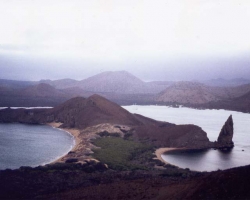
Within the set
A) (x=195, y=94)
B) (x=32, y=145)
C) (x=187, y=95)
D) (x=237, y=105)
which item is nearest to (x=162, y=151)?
(x=32, y=145)

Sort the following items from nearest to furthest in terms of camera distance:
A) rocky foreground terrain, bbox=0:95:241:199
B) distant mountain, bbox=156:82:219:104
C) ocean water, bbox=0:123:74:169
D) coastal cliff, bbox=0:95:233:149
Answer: rocky foreground terrain, bbox=0:95:241:199 < ocean water, bbox=0:123:74:169 < coastal cliff, bbox=0:95:233:149 < distant mountain, bbox=156:82:219:104

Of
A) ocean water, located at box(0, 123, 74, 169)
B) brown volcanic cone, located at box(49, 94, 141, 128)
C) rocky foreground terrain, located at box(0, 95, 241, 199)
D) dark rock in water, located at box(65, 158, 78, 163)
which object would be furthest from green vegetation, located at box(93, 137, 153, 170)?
brown volcanic cone, located at box(49, 94, 141, 128)

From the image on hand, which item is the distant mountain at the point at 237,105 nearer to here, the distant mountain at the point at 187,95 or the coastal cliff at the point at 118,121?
the distant mountain at the point at 187,95

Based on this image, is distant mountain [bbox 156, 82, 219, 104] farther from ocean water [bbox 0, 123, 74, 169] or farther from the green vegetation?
the green vegetation

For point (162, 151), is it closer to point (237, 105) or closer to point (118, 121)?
point (118, 121)

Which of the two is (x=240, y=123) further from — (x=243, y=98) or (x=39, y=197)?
(x=39, y=197)
